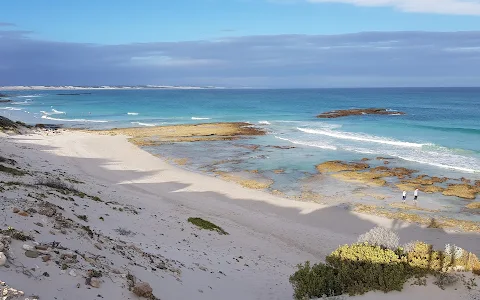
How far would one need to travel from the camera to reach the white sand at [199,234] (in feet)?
27.5

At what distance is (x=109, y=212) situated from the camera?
14.2 m

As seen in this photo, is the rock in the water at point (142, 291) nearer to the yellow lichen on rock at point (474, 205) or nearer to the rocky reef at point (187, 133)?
the yellow lichen on rock at point (474, 205)

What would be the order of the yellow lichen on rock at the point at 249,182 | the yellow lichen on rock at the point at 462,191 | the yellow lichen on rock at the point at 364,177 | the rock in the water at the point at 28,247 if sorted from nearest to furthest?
the rock in the water at the point at 28,247 → the yellow lichen on rock at the point at 462,191 → the yellow lichen on rock at the point at 249,182 → the yellow lichen on rock at the point at 364,177

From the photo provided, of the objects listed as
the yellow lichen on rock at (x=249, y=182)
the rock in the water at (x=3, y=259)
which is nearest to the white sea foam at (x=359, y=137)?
the yellow lichen on rock at (x=249, y=182)

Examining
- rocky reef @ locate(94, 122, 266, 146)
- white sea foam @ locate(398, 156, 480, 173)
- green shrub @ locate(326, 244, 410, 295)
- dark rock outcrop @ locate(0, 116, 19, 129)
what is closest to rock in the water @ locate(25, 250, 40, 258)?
green shrub @ locate(326, 244, 410, 295)

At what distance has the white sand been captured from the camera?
8.39 m

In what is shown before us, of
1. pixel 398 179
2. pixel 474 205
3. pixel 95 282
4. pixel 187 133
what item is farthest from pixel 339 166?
pixel 95 282

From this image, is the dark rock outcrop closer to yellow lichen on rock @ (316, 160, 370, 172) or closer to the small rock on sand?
yellow lichen on rock @ (316, 160, 370, 172)

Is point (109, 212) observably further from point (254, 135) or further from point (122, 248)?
point (254, 135)

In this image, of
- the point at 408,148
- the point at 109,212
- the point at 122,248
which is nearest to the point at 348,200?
the point at 109,212

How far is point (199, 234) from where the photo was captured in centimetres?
1425

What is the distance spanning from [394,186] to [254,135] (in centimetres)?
2436

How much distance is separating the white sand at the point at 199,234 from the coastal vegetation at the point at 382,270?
30cm

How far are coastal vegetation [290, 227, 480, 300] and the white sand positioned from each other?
30 cm
